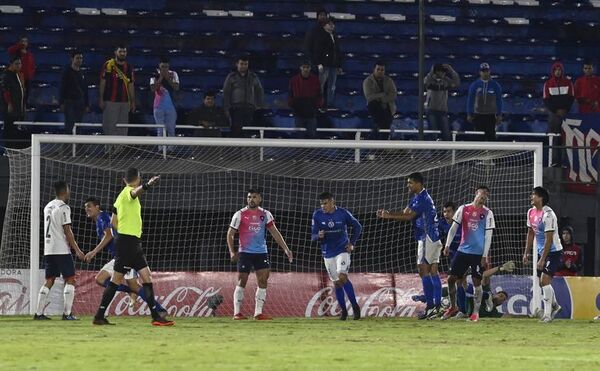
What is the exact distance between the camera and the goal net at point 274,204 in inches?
875

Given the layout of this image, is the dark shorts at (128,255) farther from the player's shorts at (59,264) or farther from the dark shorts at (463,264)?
the dark shorts at (463,264)

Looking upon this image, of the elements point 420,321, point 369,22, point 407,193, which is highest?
point 369,22

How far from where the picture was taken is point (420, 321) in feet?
66.4

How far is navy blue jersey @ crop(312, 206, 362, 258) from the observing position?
2056cm

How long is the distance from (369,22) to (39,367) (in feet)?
68.9

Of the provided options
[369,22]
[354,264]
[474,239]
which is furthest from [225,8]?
[474,239]

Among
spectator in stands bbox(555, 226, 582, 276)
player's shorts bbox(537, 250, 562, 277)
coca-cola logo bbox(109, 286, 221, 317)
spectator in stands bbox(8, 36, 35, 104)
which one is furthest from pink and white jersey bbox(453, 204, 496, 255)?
spectator in stands bbox(8, 36, 35, 104)

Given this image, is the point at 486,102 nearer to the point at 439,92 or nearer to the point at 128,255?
the point at 439,92

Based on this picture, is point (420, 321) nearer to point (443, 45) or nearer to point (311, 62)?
point (311, 62)

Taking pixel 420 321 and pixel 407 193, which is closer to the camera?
pixel 420 321

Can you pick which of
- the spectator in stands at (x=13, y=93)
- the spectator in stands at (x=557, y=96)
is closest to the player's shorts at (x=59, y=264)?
the spectator in stands at (x=13, y=93)

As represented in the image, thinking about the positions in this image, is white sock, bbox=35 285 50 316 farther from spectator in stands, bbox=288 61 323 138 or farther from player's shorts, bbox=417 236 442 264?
spectator in stands, bbox=288 61 323 138

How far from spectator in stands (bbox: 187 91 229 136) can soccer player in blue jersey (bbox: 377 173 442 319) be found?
15.7ft

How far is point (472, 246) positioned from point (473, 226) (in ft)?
0.97
